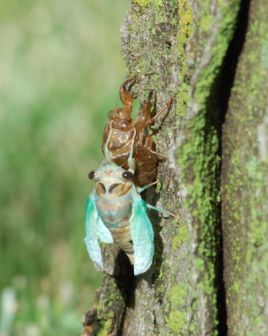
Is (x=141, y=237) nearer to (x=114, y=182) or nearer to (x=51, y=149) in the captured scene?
(x=114, y=182)

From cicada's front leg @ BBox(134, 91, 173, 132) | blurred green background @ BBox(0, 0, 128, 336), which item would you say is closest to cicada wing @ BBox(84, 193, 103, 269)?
cicada's front leg @ BBox(134, 91, 173, 132)

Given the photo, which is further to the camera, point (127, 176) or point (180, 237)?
point (127, 176)

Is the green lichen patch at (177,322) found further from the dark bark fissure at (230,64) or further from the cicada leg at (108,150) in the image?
the cicada leg at (108,150)

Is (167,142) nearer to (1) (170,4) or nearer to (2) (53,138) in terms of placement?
(1) (170,4)

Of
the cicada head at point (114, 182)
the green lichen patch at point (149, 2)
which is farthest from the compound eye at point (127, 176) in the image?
the green lichen patch at point (149, 2)

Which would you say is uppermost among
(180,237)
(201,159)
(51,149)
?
(51,149)

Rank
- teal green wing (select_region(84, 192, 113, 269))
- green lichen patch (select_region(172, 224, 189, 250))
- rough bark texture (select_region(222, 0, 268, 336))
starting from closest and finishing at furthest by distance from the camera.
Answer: rough bark texture (select_region(222, 0, 268, 336)) < green lichen patch (select_region(172, 224, 189, 250)) < teal green wing (select_region(84, 192, 113, 269))

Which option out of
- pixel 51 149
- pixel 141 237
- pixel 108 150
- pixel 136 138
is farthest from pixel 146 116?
pixel 51 149

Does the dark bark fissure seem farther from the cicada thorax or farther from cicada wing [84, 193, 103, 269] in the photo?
cicada wing [84, 193, 103, 269]
